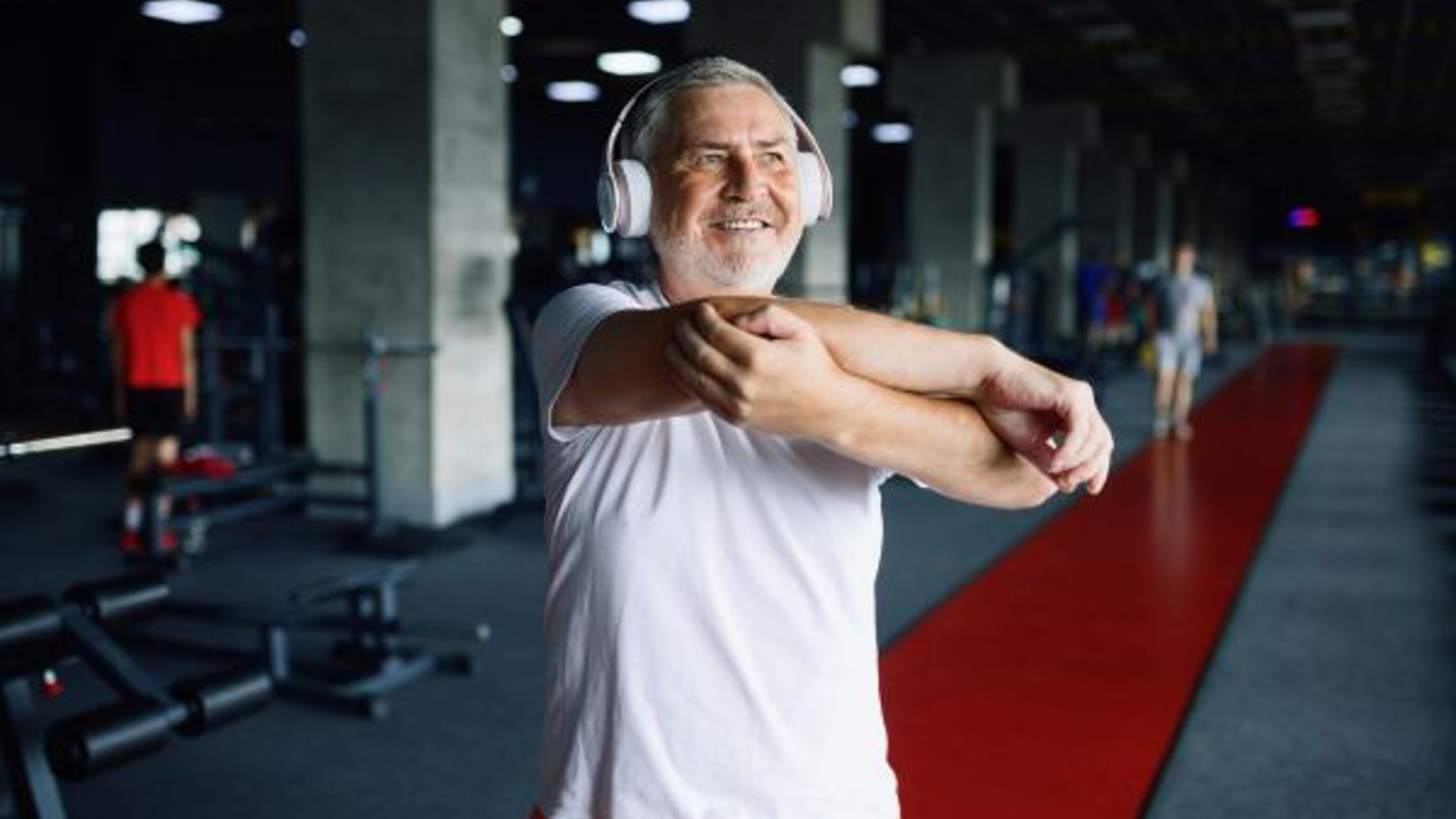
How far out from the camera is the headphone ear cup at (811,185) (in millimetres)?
1394

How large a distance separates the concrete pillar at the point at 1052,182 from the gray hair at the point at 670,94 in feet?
57.9

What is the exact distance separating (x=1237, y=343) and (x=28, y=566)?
928 inches

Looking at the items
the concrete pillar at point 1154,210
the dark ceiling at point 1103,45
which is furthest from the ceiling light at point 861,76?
the concrete pillar at point 1154,210

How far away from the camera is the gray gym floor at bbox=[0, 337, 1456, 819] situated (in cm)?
339

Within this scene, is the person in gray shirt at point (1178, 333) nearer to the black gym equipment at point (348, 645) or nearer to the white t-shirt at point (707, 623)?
the black gym equipment at point (348, 645)

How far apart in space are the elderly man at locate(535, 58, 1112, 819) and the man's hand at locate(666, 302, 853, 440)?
0.12 feet

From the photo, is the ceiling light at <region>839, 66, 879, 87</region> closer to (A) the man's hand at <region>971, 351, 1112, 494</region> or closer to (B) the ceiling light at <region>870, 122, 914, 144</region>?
(B) the ceiling light at <region>870, 122, 914, 144</region>

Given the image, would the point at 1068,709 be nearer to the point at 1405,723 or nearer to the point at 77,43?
the point at 1405,723

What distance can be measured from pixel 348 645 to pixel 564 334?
3.55 meters

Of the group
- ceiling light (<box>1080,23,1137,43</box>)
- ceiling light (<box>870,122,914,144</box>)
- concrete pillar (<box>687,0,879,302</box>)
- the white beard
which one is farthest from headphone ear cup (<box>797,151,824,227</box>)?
ceiling light (<box>870,122,914,144</box>)

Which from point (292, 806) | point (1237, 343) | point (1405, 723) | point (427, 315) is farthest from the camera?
point (1237, 343)

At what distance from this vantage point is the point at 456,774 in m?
3.50

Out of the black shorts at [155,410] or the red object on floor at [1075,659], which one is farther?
the black shorts at [155,410]

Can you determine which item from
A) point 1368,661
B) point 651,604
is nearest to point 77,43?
point 1368,661
